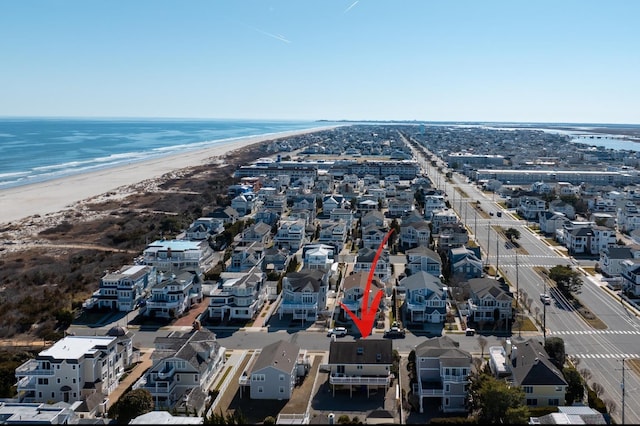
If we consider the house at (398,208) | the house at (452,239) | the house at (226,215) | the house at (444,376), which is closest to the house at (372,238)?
the house at (452,239)

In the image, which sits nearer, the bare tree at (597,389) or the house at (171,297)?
the bare tree at (597,389)

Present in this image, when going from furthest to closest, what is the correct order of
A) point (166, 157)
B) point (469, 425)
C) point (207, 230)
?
point (166, 157)
point (207, 230)
point (469, 425)

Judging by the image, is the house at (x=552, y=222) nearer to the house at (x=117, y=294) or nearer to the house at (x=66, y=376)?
the house at (x=117, y=294)

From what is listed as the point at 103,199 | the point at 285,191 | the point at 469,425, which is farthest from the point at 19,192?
the point at 469,425

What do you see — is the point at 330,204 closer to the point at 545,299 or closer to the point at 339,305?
the point at 339,305

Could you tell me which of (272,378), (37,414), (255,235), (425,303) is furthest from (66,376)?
(255,235)

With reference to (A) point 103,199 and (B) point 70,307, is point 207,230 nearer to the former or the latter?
(B) point 70,307
